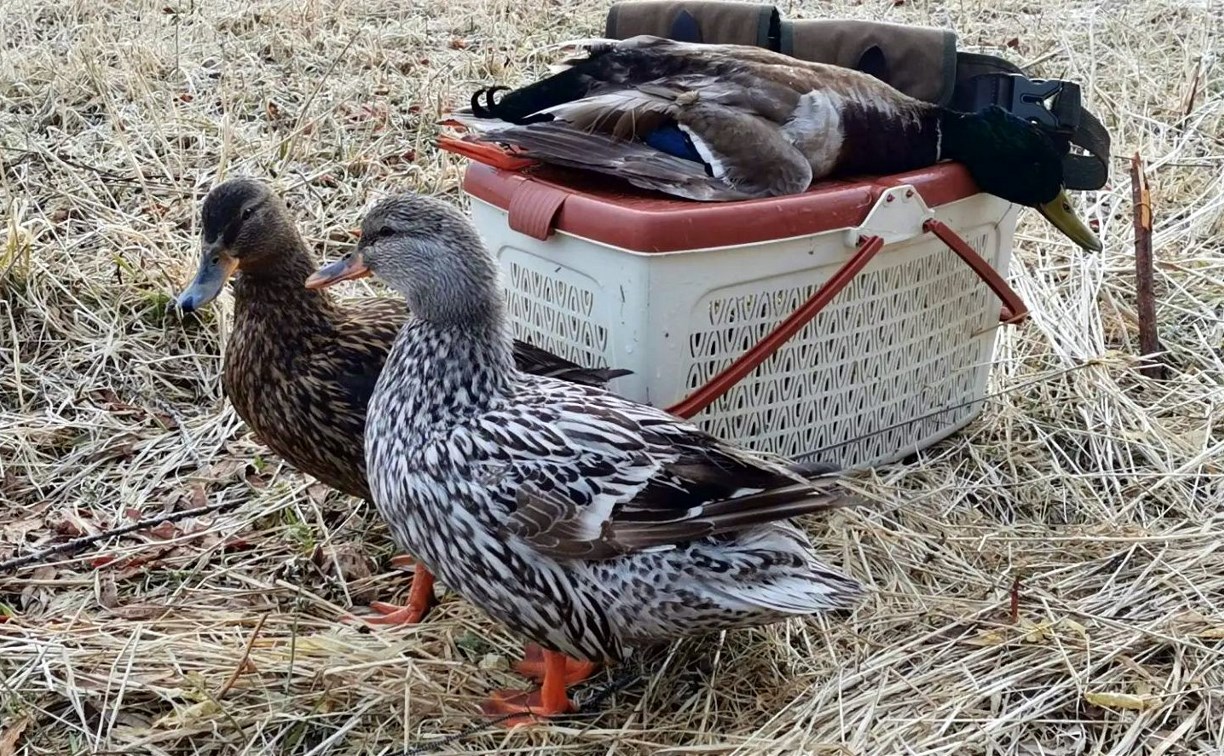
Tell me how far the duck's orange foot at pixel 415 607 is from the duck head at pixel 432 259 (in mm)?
606

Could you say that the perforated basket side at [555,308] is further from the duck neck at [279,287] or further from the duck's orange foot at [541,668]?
the duck's orange foot at [541,668]

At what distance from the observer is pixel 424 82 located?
516cm

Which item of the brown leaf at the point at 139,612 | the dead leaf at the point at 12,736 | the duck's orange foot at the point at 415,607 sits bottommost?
the brown leaf at the point at 139,612

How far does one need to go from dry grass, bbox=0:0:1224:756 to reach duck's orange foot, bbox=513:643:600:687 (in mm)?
54

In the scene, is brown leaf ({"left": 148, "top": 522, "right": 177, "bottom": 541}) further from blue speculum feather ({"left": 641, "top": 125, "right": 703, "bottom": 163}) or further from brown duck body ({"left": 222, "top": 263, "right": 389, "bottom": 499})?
blue speculum feather ({"left": 641, "top": 125, "right": 703, "bottom": 163})

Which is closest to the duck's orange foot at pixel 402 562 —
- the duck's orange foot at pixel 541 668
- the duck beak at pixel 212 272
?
the duck's orange foot at pixel 541 668

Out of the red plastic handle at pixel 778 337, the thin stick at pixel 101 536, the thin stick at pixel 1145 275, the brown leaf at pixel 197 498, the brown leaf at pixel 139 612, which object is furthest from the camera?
the thin stick at pixel 1145 275

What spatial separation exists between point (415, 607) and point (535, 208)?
0.88 metres

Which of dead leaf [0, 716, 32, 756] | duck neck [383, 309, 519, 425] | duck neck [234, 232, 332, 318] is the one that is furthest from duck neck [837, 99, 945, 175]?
dead leaf [0, 716, 32, 756]

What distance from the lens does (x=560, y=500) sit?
201 centimetres

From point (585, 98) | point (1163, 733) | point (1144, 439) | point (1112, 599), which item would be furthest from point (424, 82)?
point (1163, 733)

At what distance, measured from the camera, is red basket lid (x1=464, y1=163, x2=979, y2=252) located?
7.70ft

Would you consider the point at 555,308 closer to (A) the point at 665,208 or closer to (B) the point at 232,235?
(A) the point at 665,208

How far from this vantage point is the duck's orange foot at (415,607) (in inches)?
98.9
